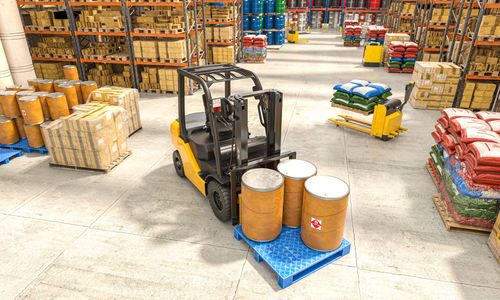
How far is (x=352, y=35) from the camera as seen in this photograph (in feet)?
71.4

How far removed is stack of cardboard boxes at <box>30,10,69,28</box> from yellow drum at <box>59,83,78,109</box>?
4.79 metres

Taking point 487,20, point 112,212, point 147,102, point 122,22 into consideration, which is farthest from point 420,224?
point 122,22

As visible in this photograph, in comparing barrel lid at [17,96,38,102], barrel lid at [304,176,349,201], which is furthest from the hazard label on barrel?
barrel lid at [17,96,38,102]

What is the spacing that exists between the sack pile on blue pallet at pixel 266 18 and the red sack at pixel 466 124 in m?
15.4

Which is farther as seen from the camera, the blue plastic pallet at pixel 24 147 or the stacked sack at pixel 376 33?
the stacked sack at pixel 376 33

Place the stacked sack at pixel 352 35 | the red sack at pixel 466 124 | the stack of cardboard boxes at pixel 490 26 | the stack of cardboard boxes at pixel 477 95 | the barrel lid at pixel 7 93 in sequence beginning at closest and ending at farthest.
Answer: the red sack at pixel 466 124 → the barrel lid at pixel 7 93 → the stack of cardboard boxes at pixel 490 26 → the stack of cardboard boxes at pixel 477 95 → the stacked sack at pixel 352 35

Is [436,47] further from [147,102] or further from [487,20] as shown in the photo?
[147,102]

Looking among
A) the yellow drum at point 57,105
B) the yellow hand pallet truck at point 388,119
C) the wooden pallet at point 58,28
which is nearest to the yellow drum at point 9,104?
the yellow drum at point 57,105

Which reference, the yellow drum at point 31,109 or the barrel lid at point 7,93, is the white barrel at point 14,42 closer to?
the barrel lid at point 7,93

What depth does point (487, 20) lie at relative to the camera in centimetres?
812

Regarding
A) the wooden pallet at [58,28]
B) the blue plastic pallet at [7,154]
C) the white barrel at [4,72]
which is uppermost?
the wooden pallet at [58,28]

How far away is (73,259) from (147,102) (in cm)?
676

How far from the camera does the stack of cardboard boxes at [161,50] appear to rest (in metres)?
9.62

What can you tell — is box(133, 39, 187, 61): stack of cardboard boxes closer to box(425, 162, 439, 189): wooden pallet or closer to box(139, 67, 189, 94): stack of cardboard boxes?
Answer: box(139, 67, 189, 94): stack of cardboard boxes
